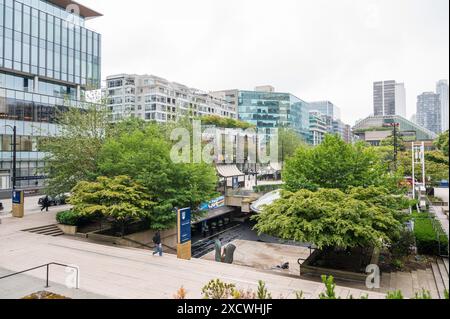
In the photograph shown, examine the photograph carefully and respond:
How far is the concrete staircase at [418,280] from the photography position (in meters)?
14.1

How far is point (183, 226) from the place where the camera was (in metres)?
18.4

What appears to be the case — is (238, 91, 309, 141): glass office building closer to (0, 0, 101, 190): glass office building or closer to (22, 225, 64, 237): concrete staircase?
(0, 0, 101, 190): glass office building

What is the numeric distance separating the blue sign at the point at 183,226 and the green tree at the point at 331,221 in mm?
4097

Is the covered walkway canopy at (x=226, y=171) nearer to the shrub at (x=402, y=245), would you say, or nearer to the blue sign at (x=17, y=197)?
the blue sign at (x=17, y=197)

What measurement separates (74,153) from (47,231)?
5718 mm

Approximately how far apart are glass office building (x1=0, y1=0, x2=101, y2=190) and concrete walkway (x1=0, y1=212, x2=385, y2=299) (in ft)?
80.4

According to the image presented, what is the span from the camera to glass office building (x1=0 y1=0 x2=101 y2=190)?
143 ft

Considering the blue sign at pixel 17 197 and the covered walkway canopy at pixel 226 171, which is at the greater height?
the covered walkway canopy at pixel 226 171

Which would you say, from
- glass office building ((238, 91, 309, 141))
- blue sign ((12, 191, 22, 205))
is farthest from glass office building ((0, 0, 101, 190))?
glass office building ((238, 91, 309, 141))

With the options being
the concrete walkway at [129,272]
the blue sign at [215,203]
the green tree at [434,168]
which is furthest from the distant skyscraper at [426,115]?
the concrete walkway at [129,272]

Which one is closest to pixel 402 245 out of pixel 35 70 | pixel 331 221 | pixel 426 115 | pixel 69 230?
pixel 331 221

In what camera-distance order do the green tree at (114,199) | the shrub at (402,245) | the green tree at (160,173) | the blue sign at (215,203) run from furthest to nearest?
the blue sign at (215,203) < the green tree at (160,173) < the green tree at (114,199) < the shrub at (402,245)
